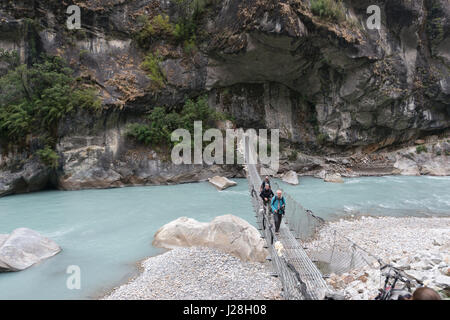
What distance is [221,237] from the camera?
5324mm

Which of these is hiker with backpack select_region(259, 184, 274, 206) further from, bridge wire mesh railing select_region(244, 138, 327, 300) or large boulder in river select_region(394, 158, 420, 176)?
large boulder in river select_region(394, 158, 420, 176)

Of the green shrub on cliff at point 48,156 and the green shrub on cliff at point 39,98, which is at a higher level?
the green shrub on cliff at point 39,98

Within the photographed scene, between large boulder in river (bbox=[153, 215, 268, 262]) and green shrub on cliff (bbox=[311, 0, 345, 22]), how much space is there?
1223cm

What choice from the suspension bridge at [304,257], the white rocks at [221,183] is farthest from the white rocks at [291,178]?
the suspension bridge at [304,257]

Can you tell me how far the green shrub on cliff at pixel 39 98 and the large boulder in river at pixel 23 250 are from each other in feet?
26.5

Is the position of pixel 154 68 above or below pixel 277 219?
above

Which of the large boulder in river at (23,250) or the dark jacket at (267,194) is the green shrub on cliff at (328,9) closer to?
the dark jacket at (267,194)

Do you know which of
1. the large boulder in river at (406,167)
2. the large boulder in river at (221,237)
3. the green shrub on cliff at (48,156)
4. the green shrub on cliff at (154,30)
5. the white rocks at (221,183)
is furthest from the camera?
the large boulder in river at (406,167)

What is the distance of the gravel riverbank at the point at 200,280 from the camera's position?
374 cm

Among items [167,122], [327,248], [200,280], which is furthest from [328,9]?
[200,280]

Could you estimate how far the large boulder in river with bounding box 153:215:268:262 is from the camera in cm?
497

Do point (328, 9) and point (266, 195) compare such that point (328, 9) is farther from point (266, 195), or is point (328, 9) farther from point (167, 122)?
point (266, 195)

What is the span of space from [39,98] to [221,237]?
11.9m
